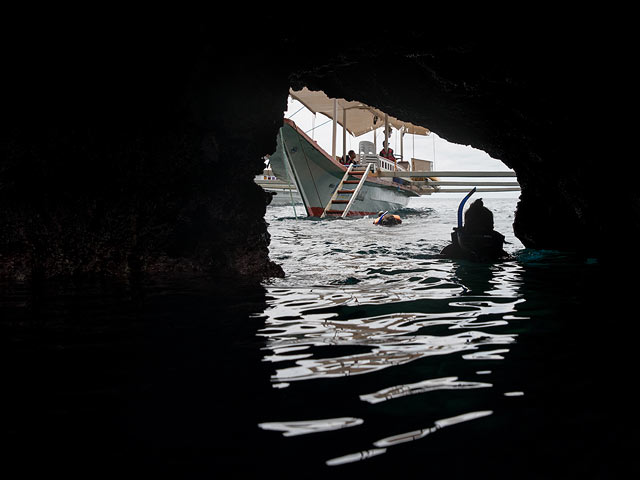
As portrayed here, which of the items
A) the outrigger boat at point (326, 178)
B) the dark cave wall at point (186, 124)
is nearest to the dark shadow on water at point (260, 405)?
the dark cave wall at point (186, 124)

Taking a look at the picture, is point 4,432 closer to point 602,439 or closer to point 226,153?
point 602,439

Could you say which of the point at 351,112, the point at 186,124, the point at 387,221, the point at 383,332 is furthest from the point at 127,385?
the point at 351,112

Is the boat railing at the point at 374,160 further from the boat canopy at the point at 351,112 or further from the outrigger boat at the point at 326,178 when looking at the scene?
the boat canopy at the point at 351,112

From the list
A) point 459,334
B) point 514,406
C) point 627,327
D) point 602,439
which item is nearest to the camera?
point 602,439

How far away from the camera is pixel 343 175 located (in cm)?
2344

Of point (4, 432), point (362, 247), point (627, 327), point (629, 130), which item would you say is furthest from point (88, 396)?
point (362, 247)

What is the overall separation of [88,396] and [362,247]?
7514mm

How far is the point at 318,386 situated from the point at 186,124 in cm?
395

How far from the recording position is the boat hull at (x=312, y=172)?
21375 millimetres

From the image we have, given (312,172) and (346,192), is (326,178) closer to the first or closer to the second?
(312,172)

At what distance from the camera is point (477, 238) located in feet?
22.8

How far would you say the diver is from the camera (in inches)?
A: 271

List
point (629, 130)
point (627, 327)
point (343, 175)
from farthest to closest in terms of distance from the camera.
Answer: point (343, 175), point (629, 130), point (627, 327)

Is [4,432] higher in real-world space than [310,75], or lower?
lower
